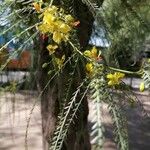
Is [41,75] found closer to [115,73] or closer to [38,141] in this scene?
[115,73]

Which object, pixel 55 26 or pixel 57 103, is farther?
pixel 57 103

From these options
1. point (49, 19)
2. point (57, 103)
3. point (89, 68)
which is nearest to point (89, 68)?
point (89, 68)

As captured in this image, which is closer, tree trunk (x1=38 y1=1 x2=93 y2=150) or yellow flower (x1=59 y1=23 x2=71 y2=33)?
yellow flower (x1=59 y1=23 x2=71 y2=33)

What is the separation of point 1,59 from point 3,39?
0.11 meters

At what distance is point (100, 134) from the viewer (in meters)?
0.60

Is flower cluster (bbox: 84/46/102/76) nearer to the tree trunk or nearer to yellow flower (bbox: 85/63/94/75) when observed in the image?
yellow flower (bbox: 85/63/94/75)

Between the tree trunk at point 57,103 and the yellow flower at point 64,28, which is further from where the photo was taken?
the tree trunk at point 57,103

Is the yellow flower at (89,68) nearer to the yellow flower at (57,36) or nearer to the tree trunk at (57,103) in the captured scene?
the yellow flower at (57,36)

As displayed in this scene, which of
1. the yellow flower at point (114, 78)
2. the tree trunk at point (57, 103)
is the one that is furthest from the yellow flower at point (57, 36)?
the tree trunk at point (57, 103)

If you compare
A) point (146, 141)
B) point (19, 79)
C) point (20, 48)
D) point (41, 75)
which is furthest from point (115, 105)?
point (146, 141)

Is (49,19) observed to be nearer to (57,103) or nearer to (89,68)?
(89,68)

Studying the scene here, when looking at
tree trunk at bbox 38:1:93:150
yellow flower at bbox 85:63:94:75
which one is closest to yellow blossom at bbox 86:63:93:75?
yellow flower at bbox 85:63:94:75

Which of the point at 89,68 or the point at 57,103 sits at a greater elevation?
the point at 89,68

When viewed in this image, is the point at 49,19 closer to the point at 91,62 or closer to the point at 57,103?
the point at 91,62
